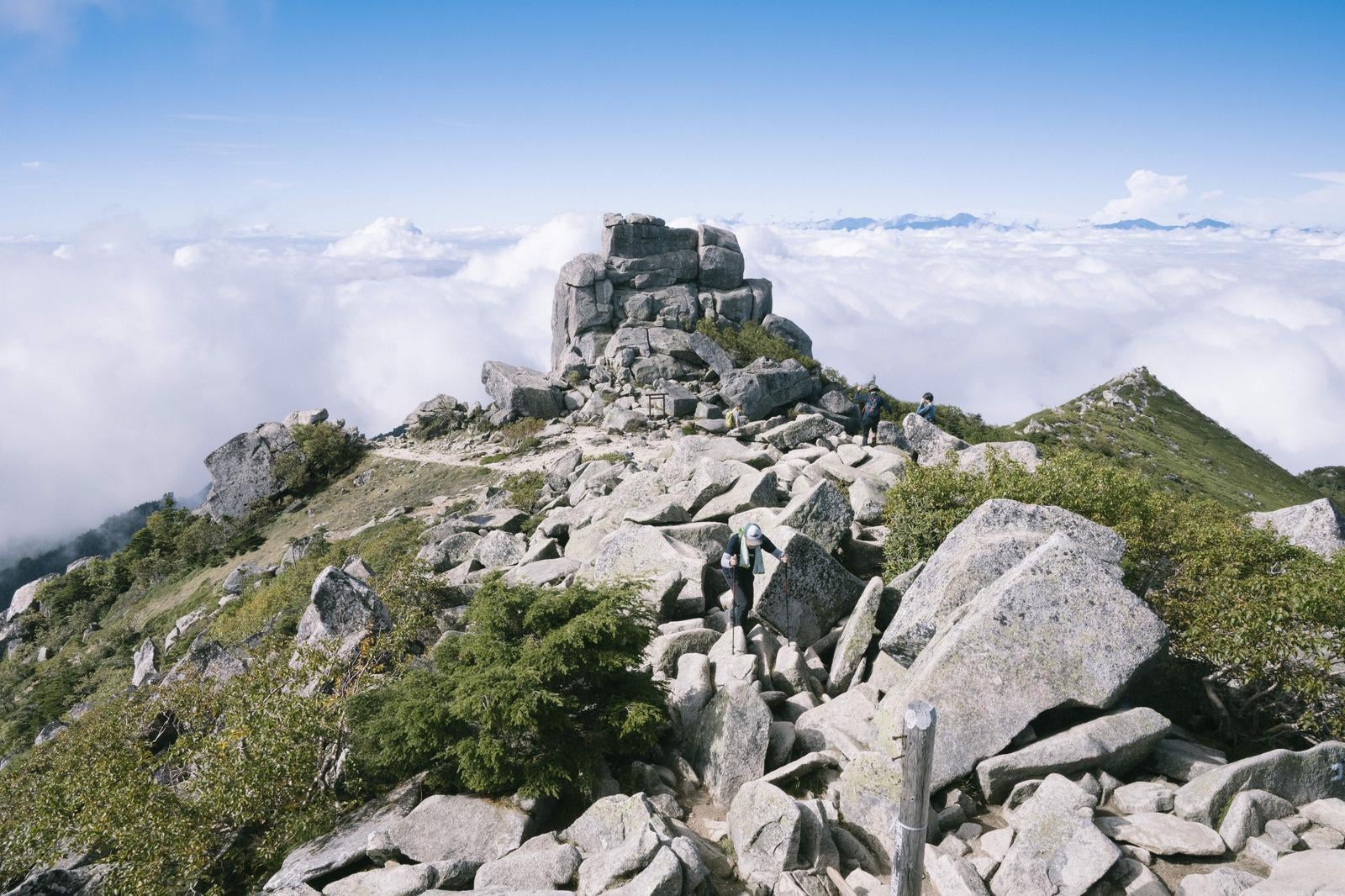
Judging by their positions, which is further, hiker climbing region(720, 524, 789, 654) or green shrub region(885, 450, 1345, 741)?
hiker climbing region(720, 524, 789, 654)

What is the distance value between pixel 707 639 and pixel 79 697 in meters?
Result: 32.1

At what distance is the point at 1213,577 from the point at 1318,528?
8.17m

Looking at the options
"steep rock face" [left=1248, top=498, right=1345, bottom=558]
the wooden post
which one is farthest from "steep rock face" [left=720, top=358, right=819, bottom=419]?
the wooden post

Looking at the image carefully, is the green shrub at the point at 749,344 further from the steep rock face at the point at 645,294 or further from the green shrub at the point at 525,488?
the green shrub at the point at 525,488

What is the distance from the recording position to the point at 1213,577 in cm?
1207

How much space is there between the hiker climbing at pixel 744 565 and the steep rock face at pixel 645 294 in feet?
114

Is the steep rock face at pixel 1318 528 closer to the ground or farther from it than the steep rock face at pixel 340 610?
farther from it

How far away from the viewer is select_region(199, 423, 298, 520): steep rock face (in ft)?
162

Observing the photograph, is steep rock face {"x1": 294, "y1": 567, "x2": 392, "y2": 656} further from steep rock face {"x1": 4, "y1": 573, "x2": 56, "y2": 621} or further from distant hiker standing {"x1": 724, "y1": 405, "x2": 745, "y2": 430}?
steep rock face {"x1": 4, "y1": 573, "x2": 56, "y2": 621}

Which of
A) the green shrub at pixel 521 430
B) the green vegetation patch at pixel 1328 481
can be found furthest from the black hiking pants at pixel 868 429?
the green vegetation patch at pixel 1328 481

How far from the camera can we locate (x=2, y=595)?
94562 millimetres

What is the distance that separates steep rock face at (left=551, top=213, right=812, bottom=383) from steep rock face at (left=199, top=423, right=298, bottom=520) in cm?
2077

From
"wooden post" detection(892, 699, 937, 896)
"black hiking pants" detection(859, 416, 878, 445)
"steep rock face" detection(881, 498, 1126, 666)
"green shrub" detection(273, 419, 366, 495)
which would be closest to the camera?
"wooden post" detection(892, 699, 937, 896)

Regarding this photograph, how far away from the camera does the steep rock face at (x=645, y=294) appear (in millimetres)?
49844
